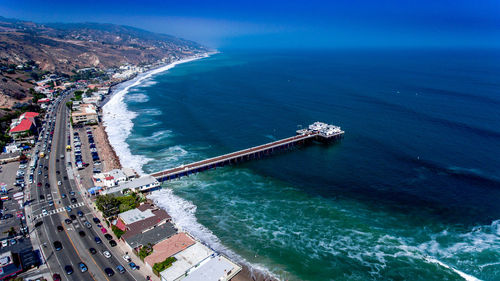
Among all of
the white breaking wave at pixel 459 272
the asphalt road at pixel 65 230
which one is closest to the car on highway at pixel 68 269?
the asphalt road at pixel 65 230

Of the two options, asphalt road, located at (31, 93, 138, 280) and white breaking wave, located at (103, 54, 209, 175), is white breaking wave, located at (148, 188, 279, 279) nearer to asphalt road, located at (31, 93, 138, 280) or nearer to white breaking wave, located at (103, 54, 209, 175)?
asphalt road, located at (31, 93, 138, 280)

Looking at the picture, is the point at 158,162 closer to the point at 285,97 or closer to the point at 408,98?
the point at 285,97

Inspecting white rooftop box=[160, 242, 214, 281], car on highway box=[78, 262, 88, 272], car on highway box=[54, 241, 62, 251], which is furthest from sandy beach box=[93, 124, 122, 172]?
white rooftop box=[160, 242, 214, 281]

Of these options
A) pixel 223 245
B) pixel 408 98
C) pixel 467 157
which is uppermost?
pixel 408 98

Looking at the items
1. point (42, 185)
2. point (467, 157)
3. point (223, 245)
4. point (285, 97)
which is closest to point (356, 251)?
point (223, 245)

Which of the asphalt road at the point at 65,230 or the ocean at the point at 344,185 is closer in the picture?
the asphalt road at the point at 65,230

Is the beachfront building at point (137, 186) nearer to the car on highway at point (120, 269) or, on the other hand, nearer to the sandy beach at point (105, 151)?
the sandy beach at point (105, 151)
